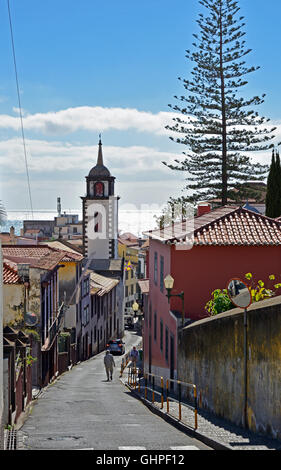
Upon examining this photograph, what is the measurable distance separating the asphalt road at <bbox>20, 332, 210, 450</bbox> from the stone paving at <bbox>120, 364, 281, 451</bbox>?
21 centimetres

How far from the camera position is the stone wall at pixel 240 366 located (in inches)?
431

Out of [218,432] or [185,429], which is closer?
[218,432]

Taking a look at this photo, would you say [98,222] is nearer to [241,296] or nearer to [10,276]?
[10,276]

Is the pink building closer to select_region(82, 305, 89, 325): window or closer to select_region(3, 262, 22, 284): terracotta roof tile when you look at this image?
select_region(3, 262, 22, 284): terracotta roof tile

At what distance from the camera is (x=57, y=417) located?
16.3 m

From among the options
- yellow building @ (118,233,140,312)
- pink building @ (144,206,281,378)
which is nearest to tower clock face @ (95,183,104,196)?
yellow building @ (118,233,140,312)

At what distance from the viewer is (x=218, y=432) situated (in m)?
12.2

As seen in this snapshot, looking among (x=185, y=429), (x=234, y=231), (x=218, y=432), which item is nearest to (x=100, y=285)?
(x=234, y=231)

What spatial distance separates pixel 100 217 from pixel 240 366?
74169mm

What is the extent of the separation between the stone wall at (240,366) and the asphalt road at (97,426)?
45.0 inches

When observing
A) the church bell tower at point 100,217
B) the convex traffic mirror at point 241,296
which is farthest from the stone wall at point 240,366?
the church bell tower at point 100,217

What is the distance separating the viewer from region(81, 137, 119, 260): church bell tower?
3349 inches

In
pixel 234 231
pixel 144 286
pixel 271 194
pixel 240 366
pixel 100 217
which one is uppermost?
pixel 100 217
